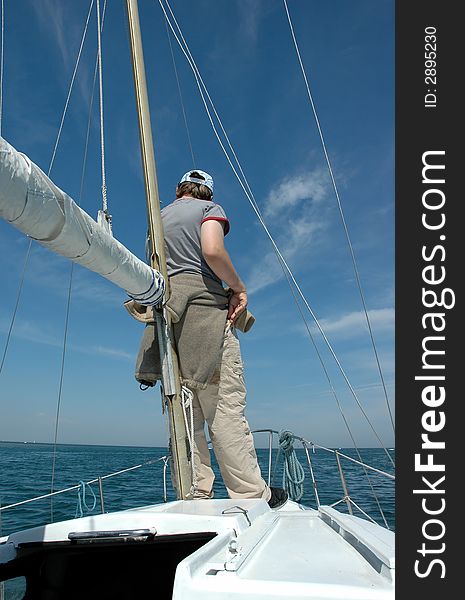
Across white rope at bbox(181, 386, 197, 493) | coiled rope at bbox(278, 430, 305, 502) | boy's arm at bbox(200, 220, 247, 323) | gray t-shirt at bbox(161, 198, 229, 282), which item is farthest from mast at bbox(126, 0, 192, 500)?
coiled rope at bbox(278, 430, 305, 502)

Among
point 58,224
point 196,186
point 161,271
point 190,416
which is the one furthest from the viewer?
point 196,186

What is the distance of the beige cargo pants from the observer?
2.47m

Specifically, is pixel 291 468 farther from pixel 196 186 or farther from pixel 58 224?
pixel 58 224

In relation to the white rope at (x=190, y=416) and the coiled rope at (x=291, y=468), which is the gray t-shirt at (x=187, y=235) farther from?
the coiled rope at (x=291, y=468)

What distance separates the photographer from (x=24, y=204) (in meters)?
1.32

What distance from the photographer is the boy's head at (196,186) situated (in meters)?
2.95

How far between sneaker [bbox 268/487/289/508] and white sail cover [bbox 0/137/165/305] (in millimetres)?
1345

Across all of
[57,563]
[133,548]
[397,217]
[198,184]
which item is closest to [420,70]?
[397,217]

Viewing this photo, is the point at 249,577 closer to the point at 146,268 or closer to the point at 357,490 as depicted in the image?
the point at 146,268

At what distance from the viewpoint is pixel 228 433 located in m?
2.51

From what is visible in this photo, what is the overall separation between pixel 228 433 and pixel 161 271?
0.95 m

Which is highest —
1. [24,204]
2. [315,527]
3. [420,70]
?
[420,70]

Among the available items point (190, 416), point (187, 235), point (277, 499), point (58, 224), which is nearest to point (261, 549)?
point (58, 224)

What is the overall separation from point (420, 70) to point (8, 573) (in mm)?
2181
